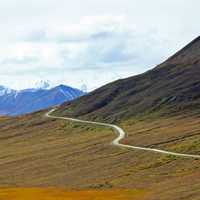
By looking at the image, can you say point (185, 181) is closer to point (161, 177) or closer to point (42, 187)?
point (161, 177)

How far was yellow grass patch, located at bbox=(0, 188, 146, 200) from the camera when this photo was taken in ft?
311

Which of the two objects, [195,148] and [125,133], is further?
[125,133]

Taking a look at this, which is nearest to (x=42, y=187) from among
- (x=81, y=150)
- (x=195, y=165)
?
(x=195, y=165)

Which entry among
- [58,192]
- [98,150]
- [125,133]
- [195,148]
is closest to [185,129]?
[125,133]

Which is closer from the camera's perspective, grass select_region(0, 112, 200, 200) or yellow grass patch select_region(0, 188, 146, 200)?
yellow grass patch select_region(0, 188, 146, 200)

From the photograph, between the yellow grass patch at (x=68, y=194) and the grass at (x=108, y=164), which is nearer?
the yellow grass patch at (x=68, y=194)

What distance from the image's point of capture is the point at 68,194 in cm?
10156

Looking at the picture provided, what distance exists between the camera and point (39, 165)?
151375 millimetres

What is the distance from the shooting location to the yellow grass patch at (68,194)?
3726 inches

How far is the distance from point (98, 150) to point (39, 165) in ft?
60.6

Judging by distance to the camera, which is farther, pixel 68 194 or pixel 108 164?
pixel 108 164

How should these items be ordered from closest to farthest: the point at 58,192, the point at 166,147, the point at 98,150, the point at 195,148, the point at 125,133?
the point at 58,192 → the point at 195,148 → the point at 166,147 → the point at 98,150 → the point at 125,133

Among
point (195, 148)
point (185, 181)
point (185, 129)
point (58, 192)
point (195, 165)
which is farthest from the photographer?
point (185, 129)

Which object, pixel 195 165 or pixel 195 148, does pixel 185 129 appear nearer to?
pixel 195 148
